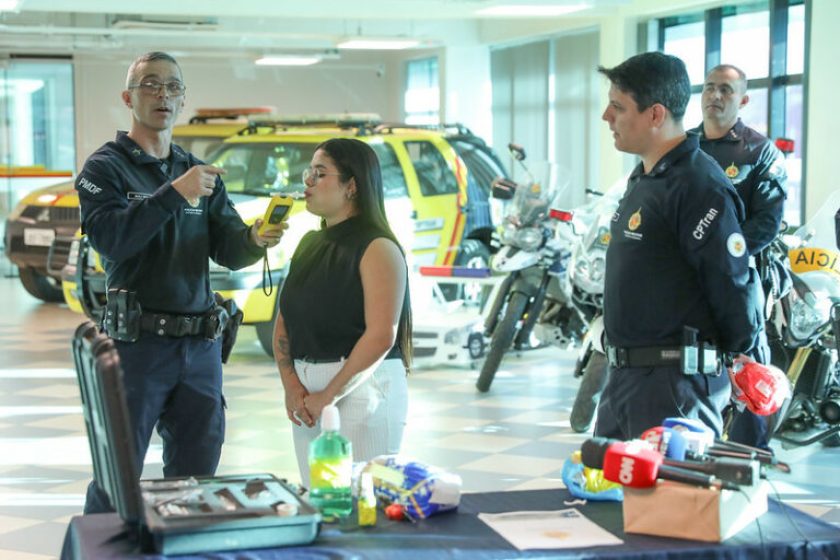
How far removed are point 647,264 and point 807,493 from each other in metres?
2.58

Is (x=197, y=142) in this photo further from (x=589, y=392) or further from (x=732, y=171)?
(x=732, y=171)

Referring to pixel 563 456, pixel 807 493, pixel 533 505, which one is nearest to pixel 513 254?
pixel 563 456

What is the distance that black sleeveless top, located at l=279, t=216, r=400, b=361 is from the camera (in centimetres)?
367

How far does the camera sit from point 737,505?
272 centimetres

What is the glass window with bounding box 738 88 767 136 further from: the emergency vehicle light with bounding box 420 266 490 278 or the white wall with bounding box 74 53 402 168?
the white wall with bounding box 74 53 402 168

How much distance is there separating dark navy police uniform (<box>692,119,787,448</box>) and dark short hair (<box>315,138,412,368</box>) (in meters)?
1.98

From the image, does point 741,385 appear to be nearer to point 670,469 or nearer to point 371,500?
point 670,469

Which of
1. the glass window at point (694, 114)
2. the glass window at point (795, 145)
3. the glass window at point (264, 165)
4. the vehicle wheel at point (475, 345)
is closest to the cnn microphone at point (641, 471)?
the vehicle wheel at point (475, 345)

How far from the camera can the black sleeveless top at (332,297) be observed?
144 inches

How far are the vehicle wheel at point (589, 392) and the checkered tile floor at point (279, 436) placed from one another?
8 centimetres

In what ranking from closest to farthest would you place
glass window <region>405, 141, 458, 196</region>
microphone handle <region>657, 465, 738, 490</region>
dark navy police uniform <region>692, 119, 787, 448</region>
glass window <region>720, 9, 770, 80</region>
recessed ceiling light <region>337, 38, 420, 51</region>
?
microphone handle <region>657, 465, 738, 490</region> → dark navy police uniform <region>692, 119, 787, 448</region> → glass window <region>405, 141, 458, 196</region> → glass window <region>720, 9, 770, 80</region> → recessed ceiling light <region>337, 38, 420, 51</region>

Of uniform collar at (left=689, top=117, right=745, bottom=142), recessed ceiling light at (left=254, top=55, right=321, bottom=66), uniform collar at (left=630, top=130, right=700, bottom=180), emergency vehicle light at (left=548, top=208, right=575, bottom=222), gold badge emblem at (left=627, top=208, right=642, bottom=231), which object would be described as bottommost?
emergency vehicle light at (left=548, top=208, right=575, bottom=222)

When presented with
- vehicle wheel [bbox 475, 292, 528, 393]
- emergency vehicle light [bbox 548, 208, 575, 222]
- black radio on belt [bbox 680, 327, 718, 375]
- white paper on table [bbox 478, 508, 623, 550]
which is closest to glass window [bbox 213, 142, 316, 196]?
vehicle wheel [bbox 475, 292, 528, 393]

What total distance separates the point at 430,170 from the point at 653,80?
24.7 feet
